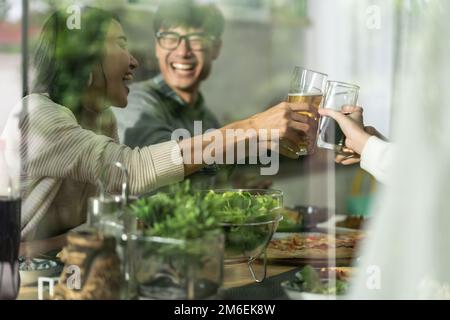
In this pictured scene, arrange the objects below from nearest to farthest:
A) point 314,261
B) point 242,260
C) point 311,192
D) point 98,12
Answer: point 242,260 < point 314,261 < point 98,12 < point 311,192

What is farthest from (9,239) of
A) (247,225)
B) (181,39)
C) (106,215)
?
(181,39)

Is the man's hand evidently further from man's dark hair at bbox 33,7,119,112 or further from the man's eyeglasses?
the man's eyeglasses

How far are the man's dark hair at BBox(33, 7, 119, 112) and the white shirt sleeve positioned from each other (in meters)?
0.83

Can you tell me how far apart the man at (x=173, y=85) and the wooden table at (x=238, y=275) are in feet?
4.42

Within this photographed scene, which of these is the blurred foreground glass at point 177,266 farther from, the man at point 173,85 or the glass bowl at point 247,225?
the man at point 173,85

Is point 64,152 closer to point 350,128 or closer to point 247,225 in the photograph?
point 247,225

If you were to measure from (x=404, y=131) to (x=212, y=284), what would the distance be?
0.41 metres

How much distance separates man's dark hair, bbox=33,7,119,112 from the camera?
1.92m

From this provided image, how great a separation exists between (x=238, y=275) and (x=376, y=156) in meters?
0.41

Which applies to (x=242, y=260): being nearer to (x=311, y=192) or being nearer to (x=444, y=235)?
(x=444, y=235)

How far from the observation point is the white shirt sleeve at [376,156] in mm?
1604

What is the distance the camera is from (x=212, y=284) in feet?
4.03

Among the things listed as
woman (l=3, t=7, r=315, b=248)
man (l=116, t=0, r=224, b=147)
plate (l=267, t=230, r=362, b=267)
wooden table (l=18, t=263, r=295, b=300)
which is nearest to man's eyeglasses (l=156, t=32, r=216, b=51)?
man (l=116, t=0, r=224, b=147)
